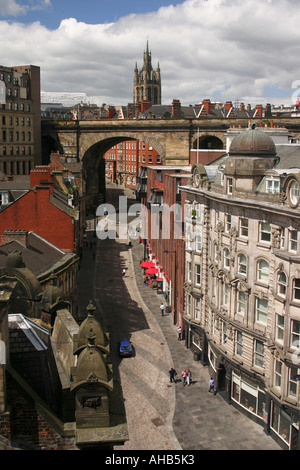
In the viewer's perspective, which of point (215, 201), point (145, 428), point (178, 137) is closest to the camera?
point (145, 428)

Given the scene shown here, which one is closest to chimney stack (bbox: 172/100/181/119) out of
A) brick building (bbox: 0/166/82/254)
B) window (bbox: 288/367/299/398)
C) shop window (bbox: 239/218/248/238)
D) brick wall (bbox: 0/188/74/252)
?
brick building (bbox: 0/166/82/254)

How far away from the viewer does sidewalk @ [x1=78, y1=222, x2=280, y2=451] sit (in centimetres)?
2503

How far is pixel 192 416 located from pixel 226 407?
8.39 ft

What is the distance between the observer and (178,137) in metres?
84.1

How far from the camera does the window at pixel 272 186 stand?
2620 cm

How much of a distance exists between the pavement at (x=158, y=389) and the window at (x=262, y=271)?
7.83m

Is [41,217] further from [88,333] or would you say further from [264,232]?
[88,333]

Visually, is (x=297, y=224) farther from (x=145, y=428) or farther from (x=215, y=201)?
(x=145, y=428)

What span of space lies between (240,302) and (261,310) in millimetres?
1991

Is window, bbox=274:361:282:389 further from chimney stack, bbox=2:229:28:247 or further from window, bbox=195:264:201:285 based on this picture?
chimney stack, bbox=2:229:28:247

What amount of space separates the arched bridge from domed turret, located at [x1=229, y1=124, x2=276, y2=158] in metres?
51.3

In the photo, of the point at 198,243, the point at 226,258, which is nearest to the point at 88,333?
the point at 226,258

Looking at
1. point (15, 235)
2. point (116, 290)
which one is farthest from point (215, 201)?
point (116, 290)

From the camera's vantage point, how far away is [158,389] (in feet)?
99.6
